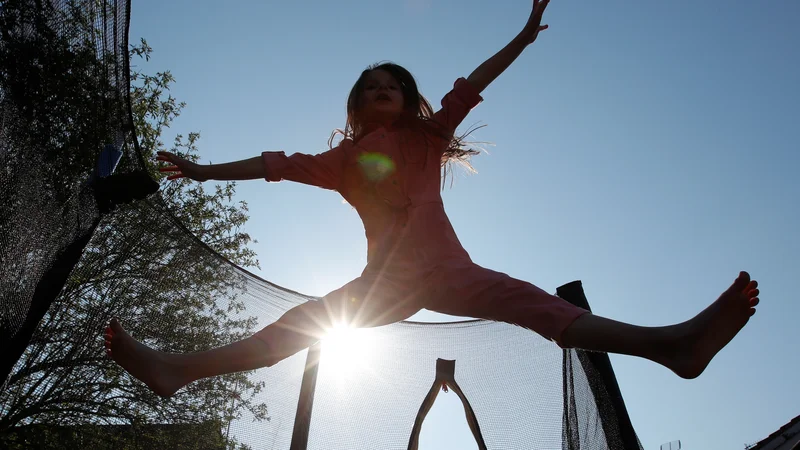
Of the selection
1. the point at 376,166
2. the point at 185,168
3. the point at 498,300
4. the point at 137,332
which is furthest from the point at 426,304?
the point at 137,332

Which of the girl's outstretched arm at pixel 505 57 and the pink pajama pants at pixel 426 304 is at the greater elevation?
the girl's outstretched arm at pixel 505 57

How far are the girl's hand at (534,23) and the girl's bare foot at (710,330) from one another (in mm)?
1130

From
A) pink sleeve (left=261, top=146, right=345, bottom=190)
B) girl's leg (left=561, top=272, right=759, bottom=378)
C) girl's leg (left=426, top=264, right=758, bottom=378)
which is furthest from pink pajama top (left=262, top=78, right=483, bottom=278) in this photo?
girl's leg (left=561, top=272, right=759, bottom=378)

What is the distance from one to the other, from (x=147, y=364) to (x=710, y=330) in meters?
1.29

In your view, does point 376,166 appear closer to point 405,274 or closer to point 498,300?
point 405,274

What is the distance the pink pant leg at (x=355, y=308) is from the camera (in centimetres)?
163

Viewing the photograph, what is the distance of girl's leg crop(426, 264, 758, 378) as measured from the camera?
132cm

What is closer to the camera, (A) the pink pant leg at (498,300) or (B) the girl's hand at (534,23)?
(A) the pink pant leg at (498,300)

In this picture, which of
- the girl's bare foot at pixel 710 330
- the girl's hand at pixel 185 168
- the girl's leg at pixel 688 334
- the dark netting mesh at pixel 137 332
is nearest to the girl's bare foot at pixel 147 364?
the dark netting mesh at pixel 137 332

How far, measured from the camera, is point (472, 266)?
1.65 metres

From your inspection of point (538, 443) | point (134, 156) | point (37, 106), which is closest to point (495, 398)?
point (538, 443)

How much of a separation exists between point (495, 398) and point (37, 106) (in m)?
2.02

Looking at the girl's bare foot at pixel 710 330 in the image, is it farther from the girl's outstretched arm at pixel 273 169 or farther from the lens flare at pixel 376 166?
the girl's outstretched arm at pixel 273 169

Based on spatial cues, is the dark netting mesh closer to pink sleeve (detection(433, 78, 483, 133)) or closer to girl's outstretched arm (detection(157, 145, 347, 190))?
girl's outstretched arm (detection(157, 145, 347, 190))
